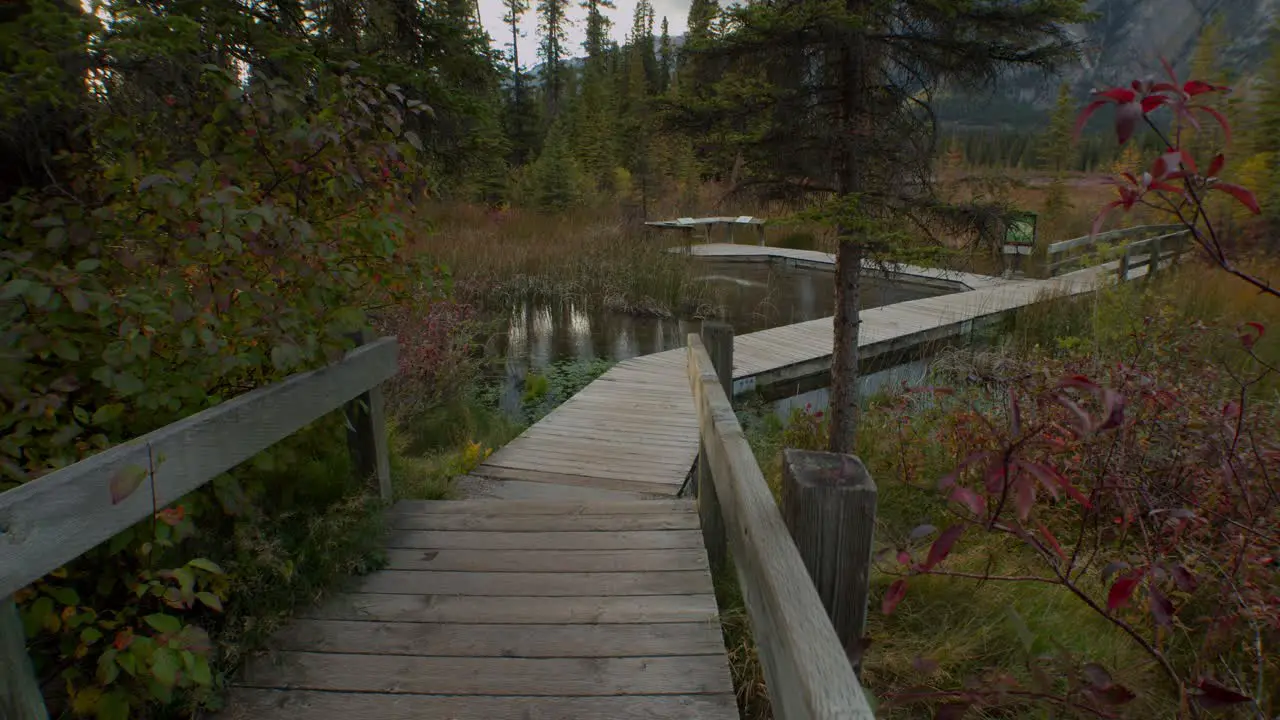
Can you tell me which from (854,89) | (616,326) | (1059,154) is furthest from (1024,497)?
(1059,154)

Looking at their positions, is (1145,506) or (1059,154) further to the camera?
(1059,154)

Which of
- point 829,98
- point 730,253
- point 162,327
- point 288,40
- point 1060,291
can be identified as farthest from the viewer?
point 730,253

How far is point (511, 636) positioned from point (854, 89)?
4.01m

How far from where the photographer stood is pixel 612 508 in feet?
10.5

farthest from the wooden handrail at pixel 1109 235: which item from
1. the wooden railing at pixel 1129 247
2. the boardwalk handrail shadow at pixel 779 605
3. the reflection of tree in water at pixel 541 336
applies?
the boardwalk handrail shadow at pixel 779 605

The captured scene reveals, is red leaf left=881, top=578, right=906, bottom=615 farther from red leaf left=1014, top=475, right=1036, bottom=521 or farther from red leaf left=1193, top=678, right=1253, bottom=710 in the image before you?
red leaf left=1193, top=678, right=1253, bottom=710

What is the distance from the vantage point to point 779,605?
1192mm

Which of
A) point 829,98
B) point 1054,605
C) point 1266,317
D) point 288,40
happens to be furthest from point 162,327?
point 1266,317

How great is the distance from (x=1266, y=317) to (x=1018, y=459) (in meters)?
8.07

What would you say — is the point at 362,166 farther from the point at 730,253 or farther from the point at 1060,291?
the point at 730,253

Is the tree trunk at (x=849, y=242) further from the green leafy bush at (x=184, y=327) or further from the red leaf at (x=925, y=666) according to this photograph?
the red leaf at (x=925, y=666)

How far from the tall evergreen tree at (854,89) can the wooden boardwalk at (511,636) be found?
2.37 meters

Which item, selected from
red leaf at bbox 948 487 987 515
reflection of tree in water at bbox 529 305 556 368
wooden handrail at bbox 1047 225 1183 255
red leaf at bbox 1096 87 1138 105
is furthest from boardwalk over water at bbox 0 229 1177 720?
wooden handrail at bbox 1047 225 1183 255

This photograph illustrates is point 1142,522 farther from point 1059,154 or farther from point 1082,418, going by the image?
point 1059,154
